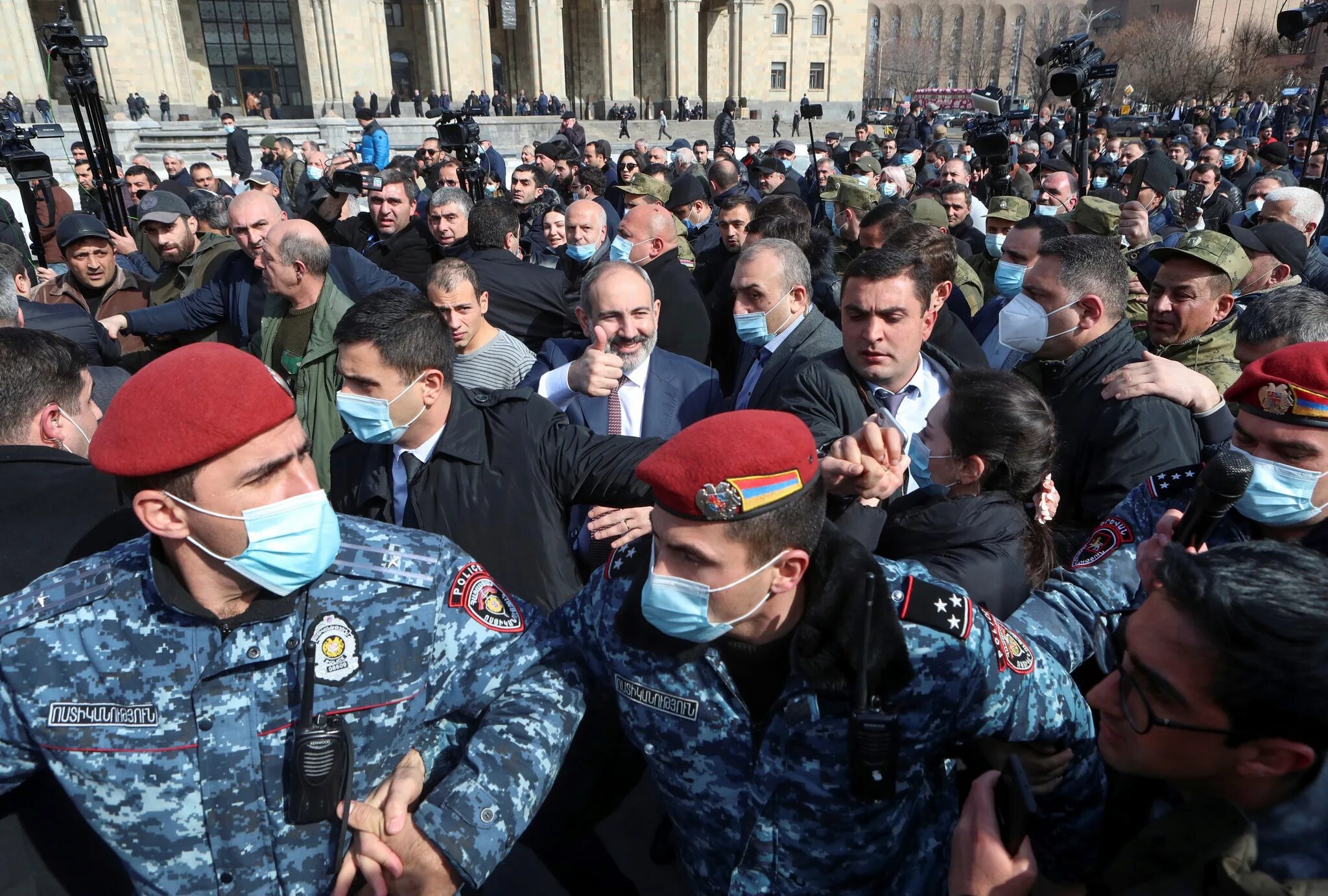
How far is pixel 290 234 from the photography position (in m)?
4.20

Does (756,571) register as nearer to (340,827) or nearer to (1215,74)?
(340,827)

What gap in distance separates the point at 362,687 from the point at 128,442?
0.66 metres

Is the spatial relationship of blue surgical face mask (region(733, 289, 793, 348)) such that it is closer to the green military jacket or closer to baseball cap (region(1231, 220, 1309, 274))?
the green military jacket

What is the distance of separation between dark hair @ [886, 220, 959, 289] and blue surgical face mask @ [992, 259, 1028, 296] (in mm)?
598

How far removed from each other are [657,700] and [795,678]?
32cm

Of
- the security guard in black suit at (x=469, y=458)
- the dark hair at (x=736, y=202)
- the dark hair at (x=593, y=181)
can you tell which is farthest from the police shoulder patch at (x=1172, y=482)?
the dark hair at (x=593, y=181)

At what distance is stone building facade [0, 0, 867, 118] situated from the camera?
32656 mm

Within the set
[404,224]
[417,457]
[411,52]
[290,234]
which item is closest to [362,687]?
[417,457]

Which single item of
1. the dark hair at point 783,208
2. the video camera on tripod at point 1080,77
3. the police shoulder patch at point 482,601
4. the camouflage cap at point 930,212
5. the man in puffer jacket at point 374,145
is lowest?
the police shoulder patch at point 482,601

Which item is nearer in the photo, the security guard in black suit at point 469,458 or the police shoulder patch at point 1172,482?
the police shoulder patch at point 1172,482

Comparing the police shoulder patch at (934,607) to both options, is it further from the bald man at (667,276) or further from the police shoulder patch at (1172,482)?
the bald man at (667,276)

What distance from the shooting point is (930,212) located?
6398mm

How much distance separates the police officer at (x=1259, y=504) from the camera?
2.08m

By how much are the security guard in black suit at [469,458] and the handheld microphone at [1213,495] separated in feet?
4.72
